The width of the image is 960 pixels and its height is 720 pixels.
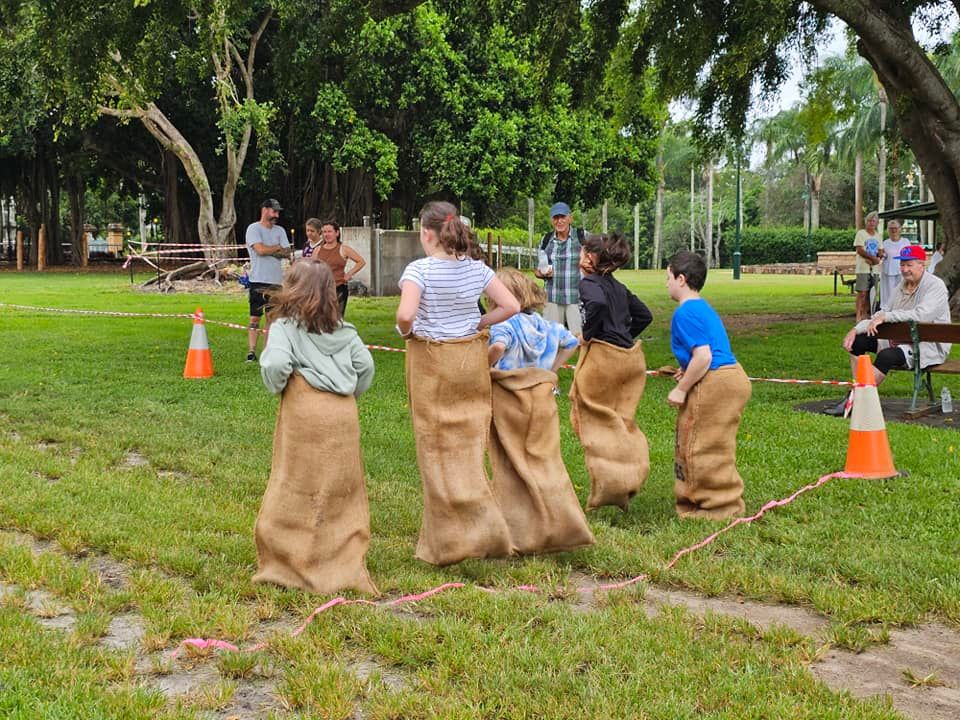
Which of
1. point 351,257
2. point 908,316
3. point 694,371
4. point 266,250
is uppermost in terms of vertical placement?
point 266,250

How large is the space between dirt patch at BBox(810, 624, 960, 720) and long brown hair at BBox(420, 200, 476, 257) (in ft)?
7.79

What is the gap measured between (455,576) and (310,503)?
791mm

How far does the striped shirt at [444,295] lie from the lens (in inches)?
195

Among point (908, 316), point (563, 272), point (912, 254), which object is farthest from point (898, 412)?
point (563, 272)

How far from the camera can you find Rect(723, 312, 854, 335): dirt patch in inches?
712

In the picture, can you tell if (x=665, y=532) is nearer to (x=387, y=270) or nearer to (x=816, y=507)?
(x=816, y=507)

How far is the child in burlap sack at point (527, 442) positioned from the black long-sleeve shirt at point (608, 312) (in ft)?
2.81

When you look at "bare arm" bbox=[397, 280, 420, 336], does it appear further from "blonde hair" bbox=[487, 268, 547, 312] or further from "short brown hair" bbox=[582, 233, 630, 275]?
"short brown hair" bbox=[582, 233, 630, 275]

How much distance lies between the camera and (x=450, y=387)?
4.96 meters

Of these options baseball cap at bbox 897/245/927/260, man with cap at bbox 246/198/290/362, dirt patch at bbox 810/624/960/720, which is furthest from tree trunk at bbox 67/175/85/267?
dirt patch at bbox 810/624/960/720

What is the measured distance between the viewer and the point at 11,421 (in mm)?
8953

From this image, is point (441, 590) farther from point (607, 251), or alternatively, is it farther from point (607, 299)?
point (607, 251)

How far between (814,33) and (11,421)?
12.5m

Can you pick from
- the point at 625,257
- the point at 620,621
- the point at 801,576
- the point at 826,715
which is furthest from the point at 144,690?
the point at 625,257
